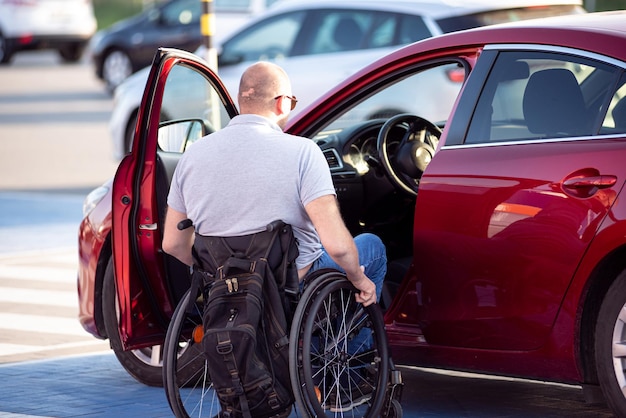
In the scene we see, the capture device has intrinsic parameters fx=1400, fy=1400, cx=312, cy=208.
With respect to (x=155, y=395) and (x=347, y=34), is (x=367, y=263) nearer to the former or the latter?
(x=155, y=395)

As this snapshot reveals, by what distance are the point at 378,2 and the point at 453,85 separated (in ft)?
4.46

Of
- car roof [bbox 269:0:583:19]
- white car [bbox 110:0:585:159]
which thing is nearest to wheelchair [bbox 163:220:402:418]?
white car [bbox 110:0:585:159]

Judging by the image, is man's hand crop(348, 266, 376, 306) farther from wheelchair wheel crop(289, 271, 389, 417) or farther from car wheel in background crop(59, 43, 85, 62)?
car wheel in background crop(59, 43, 85, 62)

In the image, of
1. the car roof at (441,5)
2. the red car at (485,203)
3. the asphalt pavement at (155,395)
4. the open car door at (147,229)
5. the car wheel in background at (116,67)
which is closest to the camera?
the red car at (485,203)

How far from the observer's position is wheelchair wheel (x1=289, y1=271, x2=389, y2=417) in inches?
192

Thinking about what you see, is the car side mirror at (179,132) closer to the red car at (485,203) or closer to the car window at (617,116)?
the red car at (485,203)

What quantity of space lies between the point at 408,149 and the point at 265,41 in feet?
25.0

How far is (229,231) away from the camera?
5.02 meters

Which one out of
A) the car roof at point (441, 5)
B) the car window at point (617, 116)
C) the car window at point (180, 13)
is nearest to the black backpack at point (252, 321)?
the car window at point (617, 116)

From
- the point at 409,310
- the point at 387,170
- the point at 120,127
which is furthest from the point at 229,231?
the point at 120,127

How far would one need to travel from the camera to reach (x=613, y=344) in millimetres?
4891

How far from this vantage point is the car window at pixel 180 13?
76.2ft

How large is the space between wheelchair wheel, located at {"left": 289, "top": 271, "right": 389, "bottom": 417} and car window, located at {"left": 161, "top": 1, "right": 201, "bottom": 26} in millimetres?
18321

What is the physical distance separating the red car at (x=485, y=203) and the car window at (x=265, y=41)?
720 centimetres
